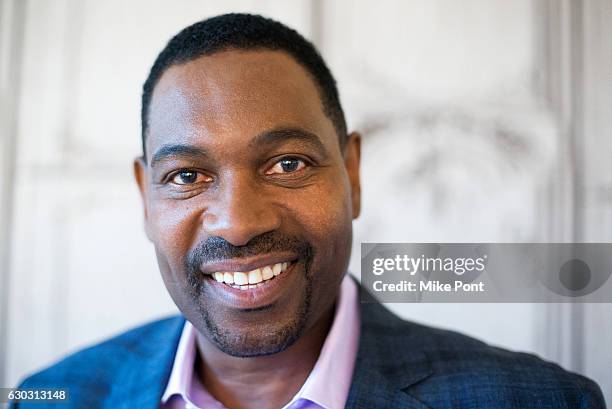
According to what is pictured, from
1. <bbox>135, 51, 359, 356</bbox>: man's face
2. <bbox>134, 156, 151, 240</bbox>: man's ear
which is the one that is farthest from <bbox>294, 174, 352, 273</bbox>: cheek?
<bbox>134, 156, 151, 240</bbox>: man's ear

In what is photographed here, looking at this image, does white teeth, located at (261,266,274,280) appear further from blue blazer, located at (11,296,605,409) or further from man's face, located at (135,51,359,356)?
blue blazer, located at (11,296,605,409)

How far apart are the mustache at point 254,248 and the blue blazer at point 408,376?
31 cm

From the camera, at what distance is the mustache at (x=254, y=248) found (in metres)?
1.00

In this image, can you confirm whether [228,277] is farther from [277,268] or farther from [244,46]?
[244,46]

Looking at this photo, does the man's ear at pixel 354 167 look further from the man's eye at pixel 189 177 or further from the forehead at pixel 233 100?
the man's eye at pixel 189 177

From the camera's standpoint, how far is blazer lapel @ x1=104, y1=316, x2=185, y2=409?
121 centimetres

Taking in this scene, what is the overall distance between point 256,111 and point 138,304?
96 cm

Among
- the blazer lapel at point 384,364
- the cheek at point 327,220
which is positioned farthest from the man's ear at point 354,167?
the blazer lapel at point 384,364

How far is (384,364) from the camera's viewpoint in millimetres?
1170

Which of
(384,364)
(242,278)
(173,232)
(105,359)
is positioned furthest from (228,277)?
(105,359)

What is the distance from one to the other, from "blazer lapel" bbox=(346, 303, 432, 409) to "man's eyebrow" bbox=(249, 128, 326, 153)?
439 mm

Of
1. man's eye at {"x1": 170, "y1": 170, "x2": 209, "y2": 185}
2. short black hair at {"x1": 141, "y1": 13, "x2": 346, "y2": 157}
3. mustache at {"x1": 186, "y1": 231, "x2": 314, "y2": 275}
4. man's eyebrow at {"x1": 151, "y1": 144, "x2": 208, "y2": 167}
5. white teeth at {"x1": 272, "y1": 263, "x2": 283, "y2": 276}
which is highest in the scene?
short black hair at {"x1": 141, "y1": 13, "x2": 346, "y2": 157}

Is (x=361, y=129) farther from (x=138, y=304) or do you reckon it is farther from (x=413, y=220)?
(x=138, y=304)

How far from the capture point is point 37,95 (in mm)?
1755
